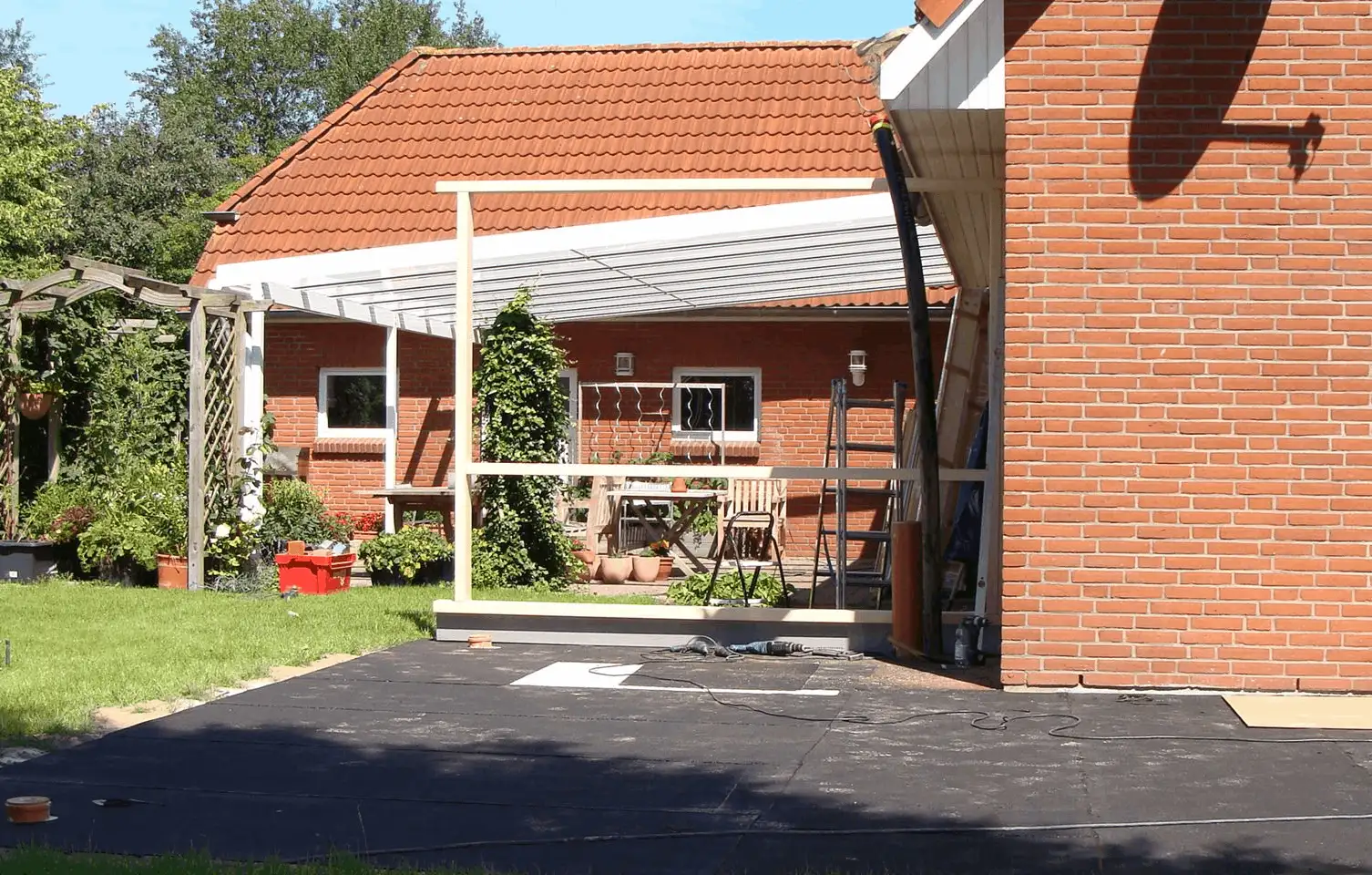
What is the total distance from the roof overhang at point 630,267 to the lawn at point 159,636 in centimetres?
264

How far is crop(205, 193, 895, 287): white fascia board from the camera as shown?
10.6 m

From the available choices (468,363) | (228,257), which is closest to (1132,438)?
(468,363)

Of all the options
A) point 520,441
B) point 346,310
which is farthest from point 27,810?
point 346,310

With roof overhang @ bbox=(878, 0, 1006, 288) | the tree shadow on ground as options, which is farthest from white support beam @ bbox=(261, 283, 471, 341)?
the tree shadow on ground

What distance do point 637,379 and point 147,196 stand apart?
20889 mm

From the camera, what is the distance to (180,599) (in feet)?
40.1

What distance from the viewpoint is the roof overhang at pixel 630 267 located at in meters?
10.8

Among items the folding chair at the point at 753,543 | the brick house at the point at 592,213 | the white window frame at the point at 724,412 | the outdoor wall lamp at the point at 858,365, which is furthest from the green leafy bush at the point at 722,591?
the white window frame at the point at 724,412

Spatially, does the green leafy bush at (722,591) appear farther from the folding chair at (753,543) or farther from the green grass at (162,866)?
the green grass at (162,866)

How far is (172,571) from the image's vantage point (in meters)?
13.5

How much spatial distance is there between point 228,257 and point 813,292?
7.86m

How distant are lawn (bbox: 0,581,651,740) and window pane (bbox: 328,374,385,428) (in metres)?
5.74

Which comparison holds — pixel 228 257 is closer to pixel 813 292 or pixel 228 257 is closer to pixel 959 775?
pixel 813 292

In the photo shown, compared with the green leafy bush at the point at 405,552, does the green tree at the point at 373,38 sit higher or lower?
higher
